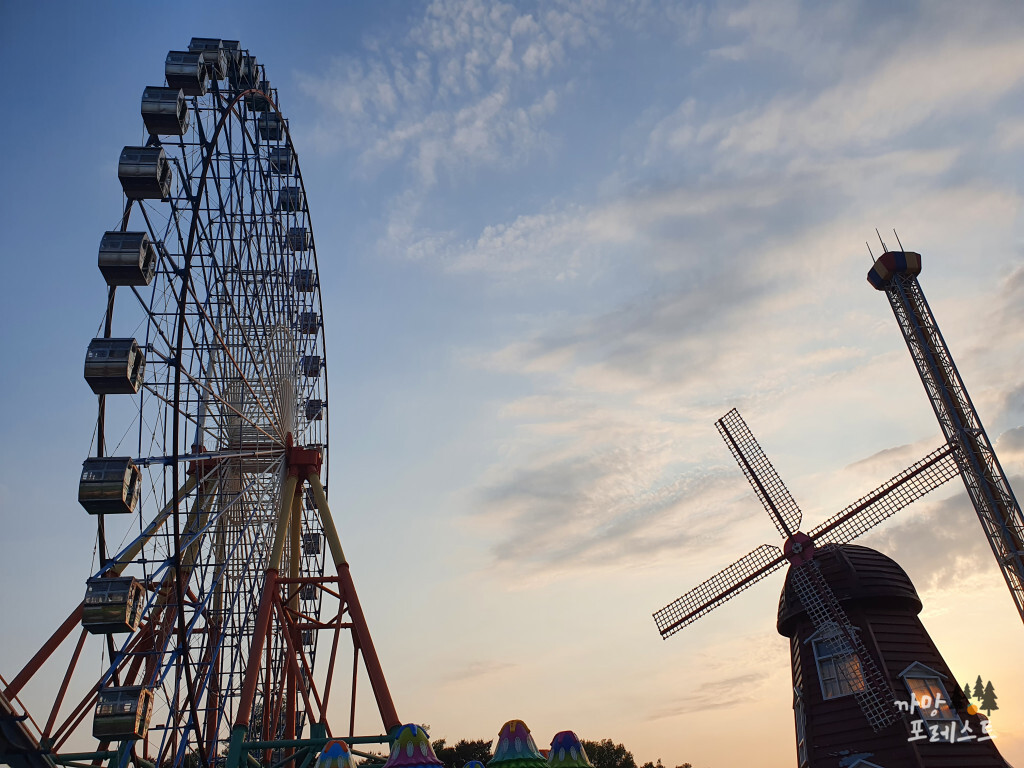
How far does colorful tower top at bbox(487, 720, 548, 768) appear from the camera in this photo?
52.5 ft

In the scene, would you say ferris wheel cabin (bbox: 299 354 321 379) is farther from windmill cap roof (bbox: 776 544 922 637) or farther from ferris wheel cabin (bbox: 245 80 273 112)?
windmill cap roof (bbox: 776 544 922 637)

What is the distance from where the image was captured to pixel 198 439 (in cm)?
2534

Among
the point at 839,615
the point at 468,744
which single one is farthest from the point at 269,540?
the point at 468,744

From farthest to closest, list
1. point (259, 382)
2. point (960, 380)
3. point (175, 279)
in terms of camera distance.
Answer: point (259, 382)
point (960, 380)
point (175, 279)

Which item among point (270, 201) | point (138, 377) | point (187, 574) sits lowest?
point (187, 574)

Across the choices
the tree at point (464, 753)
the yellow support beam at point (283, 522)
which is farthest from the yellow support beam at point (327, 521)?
the tree at point (464, 753)

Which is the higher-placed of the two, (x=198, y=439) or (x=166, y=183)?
(x=166, y=183)

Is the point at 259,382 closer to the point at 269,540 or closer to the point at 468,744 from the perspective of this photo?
the point at 269,540

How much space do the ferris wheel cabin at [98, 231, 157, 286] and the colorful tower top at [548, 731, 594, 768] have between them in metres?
14.0

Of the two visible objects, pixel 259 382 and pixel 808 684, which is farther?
pixel 259 382

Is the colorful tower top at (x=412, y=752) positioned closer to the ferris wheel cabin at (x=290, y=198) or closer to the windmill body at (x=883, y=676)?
the windmill body at (x=883, y=676)

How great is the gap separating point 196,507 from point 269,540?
3.20m

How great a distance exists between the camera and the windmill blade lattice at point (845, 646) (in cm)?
2173

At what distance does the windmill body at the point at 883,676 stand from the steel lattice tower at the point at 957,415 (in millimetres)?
2717
